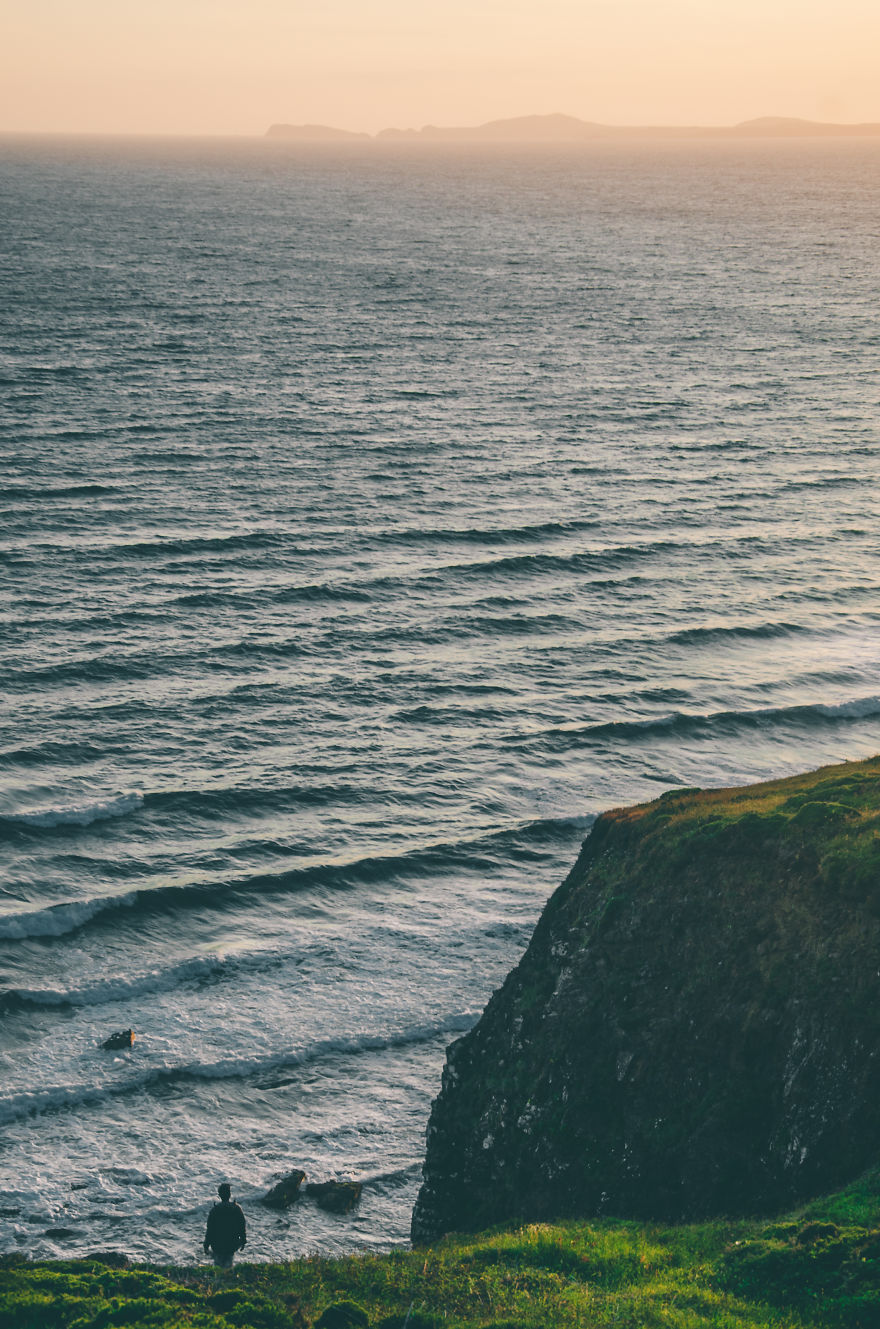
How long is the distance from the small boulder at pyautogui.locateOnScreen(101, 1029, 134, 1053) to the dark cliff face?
7.91 metres

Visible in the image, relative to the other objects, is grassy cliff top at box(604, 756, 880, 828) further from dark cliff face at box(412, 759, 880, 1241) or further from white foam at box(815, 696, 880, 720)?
white foam at box(815, 696, 880, 720)

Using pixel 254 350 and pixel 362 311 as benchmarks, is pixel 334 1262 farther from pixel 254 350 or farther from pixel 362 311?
pixel 362 311

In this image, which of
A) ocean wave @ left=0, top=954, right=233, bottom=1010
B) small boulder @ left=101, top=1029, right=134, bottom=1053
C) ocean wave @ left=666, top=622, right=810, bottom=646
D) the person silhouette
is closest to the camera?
the person silhouette

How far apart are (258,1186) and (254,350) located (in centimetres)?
7621

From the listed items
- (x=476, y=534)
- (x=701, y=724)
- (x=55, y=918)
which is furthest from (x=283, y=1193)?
(x=476, y=534)

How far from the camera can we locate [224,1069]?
77.5 ft

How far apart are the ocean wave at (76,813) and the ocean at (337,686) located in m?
0.10

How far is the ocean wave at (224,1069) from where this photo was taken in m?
22.4

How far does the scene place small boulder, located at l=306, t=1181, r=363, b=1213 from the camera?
20.5 metres

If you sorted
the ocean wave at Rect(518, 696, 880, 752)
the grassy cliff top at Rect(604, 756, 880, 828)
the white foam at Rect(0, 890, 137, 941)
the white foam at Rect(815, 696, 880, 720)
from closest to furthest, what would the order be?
the grassy cliff top at Rect(604, 756, 880, 828) → the white foam at Rect(0, 890, 137, 941) → the ocean wave at Rect(518, 696, 880, 752) → the white foam at Rect(815, 696, 880, 720)

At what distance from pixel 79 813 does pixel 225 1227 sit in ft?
55.0

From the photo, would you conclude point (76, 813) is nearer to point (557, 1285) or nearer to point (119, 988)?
point (119, 988)

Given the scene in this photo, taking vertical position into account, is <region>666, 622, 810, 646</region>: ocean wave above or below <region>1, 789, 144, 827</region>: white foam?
above

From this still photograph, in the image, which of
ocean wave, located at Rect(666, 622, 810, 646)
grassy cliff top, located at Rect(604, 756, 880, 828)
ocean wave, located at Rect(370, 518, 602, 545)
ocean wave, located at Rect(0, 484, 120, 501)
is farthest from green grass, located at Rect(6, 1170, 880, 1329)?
ocean wave, located at Rect(0, 484, 120, 501)
